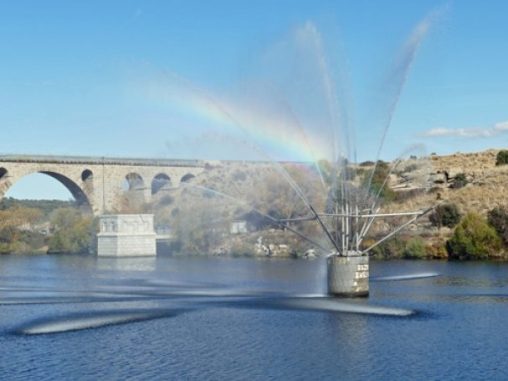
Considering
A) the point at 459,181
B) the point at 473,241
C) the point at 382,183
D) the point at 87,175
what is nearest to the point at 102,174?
the point at 87,175

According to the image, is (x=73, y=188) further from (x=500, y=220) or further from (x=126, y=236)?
(x=500, y=220)

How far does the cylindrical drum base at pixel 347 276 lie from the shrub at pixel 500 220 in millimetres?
41226

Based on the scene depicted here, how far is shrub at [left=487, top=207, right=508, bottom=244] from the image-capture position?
7449 cm

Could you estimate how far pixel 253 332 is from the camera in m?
29.1

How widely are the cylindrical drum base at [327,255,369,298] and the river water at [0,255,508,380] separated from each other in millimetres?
912

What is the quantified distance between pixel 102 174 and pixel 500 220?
61605 millimetres

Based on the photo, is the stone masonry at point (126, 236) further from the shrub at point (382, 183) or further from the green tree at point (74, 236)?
the shrub at point (382, 183)

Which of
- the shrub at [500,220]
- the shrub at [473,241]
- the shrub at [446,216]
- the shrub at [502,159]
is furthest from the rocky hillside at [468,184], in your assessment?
the shrub at [473,241]

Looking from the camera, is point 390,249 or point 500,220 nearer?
point 500,220

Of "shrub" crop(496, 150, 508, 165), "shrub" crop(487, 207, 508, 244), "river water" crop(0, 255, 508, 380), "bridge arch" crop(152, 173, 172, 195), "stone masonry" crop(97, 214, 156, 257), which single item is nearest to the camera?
"river water" crop(0, 255, 508, 380)

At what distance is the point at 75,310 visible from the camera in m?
36.0

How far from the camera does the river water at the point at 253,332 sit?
23.1m

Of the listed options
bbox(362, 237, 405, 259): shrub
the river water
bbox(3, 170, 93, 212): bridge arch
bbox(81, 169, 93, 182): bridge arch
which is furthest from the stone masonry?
the river water

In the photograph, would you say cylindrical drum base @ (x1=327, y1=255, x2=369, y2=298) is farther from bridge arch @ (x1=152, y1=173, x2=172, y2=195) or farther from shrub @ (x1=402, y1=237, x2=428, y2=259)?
bridge arch @ (x1=152, y1=173, x2=172, y2=195)
